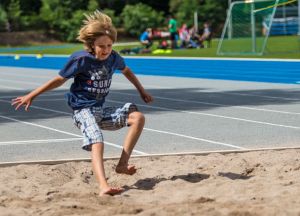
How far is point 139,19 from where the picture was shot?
63406mm

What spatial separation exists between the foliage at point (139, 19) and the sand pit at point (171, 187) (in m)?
55.8

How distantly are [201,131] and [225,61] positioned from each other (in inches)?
524

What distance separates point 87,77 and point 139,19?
57286 mm

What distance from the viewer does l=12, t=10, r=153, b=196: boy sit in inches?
255

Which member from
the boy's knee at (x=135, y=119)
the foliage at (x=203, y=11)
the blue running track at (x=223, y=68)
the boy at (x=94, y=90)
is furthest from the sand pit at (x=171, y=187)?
the foliage at (x=203, y=11)

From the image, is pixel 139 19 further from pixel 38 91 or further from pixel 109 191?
pixel 109 191

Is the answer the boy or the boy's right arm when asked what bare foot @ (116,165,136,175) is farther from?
the boy's right arm

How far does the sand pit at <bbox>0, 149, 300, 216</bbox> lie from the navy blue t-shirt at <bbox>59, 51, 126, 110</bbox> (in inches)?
28.5

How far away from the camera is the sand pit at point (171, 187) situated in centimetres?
547

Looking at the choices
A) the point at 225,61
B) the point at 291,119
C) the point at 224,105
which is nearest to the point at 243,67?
the point at 225,61

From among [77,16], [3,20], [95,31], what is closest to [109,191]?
[95,31]

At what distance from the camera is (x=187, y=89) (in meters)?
17.7

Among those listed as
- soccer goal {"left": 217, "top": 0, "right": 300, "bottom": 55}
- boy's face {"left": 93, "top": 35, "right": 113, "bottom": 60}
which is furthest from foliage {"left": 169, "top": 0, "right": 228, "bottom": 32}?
boy's face {"left": 93, "top": 35, "right": 113, "bottom": 60}

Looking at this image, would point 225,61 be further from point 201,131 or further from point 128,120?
point 128,120
